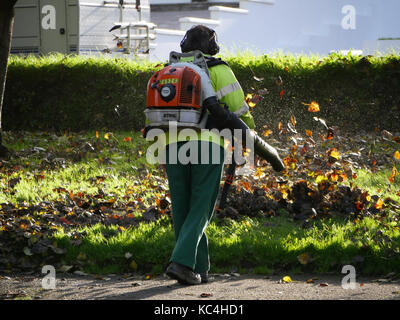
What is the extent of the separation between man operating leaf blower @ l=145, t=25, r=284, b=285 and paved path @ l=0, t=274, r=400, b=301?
24 cm

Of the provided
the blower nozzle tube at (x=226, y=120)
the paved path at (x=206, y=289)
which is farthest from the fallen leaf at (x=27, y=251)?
the blower nozzle tube at (x=226, y=120)

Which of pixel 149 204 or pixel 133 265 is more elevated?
pixel 149 204

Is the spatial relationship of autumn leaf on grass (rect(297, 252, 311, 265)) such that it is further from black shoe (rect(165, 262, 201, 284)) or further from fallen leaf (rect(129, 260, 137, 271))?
fallen leaf (rect(129, 260, 137, 271))

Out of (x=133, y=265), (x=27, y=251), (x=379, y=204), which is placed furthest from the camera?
(x=379, y=204)

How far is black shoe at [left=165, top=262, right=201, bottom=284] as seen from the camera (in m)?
5.07

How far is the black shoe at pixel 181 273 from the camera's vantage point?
5.07 m

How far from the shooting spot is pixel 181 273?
5.10 metres

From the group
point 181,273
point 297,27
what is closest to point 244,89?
point 181,273

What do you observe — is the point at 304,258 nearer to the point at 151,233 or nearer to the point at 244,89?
the point at 151,233

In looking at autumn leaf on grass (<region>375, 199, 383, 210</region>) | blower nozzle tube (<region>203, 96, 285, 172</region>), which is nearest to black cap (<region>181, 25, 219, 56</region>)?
blower nozzle tube (<region>203, 96, 285, 172</region>)

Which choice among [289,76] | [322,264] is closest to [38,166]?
[289,76]

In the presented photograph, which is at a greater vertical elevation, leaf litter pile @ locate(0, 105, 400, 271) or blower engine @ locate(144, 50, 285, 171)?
blower engine @ locate(144, 50, 285, 171)

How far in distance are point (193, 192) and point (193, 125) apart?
1.73 ft

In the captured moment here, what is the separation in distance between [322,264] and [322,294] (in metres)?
0.83
